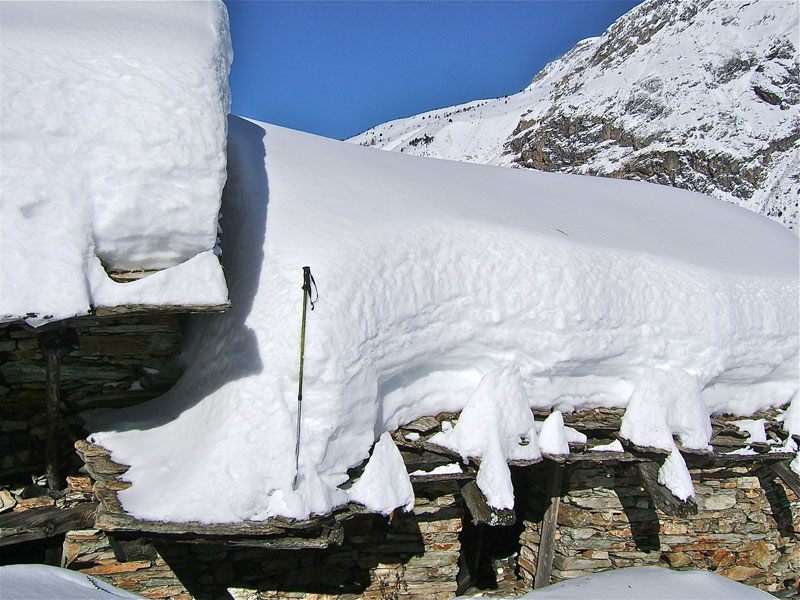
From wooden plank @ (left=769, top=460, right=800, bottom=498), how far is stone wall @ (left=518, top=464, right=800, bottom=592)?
0.13 m

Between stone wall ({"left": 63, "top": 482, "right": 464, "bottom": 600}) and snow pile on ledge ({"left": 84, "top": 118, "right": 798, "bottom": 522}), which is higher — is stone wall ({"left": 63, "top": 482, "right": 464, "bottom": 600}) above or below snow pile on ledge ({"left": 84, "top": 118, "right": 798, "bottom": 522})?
below

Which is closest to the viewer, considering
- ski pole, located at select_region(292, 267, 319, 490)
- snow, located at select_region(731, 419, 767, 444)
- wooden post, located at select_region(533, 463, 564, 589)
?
ski pole, located at select_region(292, 267, 319, 490)

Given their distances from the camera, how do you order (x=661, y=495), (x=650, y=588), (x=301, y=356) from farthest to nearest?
(x=661, y=495), (x=650, y=588), (x=301, y=356)

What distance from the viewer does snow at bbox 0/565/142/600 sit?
3013mm

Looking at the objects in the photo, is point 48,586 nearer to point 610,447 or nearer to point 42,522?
point 42,522

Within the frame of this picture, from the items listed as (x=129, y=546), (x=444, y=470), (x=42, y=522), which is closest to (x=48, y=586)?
(x=129, y=546)

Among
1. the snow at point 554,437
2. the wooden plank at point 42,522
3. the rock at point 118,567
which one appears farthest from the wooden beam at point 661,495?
the wooden plank at point 42,522

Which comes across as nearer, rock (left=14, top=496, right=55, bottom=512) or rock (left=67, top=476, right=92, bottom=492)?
rock (left=14, top=496, right=55, bottom=512)

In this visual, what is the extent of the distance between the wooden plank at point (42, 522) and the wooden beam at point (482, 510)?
298 centimetres

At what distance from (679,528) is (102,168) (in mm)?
6283

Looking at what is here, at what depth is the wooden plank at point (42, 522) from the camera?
4.48 m

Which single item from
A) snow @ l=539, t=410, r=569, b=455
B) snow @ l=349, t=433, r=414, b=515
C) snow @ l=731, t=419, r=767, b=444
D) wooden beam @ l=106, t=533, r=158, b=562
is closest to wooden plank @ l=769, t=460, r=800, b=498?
snow @ l=731, t=419, r=767, b=444

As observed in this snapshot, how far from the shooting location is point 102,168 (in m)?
4.46

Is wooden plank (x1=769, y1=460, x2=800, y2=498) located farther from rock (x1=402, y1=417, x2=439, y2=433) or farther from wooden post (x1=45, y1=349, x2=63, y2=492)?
wooden post (x1=45, y1=349, x2=63, y2=492)
